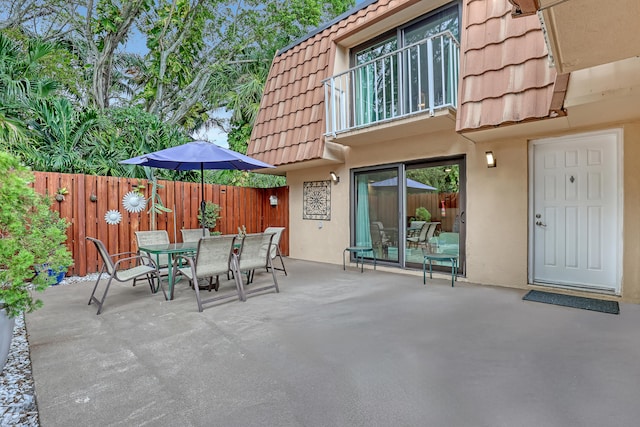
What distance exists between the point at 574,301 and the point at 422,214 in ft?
8.00

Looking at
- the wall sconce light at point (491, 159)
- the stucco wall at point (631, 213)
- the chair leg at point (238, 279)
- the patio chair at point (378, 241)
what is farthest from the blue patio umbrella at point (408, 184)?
the chair leg at point (238, 279)

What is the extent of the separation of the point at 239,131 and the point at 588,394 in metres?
12.7

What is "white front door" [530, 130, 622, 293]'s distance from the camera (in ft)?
13.5

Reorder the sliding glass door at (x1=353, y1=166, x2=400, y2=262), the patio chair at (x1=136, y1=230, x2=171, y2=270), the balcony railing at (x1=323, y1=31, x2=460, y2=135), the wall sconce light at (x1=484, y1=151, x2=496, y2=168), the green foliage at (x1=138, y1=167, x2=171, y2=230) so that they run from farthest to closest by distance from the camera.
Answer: the green foliage at (x1=138, y1=167, x2=171, y2=230), the sliding glass door at (x1=353, y1=166, x2=400, y2=262), the patio chair at (x1=136, y1=230, x2=171, y2=270), the balcony railing at (x1=323, y1=31, x2=460, y2=135), the wall sconce light at (x1=484, y1=151, x2=496, y2=168)

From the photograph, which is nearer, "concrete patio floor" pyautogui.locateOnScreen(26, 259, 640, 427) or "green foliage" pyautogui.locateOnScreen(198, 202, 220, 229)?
"concrete patio floor" pyautogui.locateOnScreen(26, 259, 640, 427)

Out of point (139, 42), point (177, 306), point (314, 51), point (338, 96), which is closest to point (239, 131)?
point (139, 42)

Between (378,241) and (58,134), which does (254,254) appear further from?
(58,134)

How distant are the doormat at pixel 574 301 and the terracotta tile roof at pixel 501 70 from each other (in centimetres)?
225

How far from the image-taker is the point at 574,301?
3.96m

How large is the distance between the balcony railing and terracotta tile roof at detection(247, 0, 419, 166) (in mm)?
451

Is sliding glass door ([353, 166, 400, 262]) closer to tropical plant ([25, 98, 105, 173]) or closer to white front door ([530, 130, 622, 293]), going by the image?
white front door ([530, 130, 622, 293])

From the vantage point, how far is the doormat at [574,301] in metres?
3.67

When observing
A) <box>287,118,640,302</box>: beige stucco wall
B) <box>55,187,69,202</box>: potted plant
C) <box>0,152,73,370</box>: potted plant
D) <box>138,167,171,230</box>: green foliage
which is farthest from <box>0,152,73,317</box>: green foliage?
<box>287,118,640,302</box>: beige stucco wall

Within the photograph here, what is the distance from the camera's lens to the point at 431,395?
2.04m
